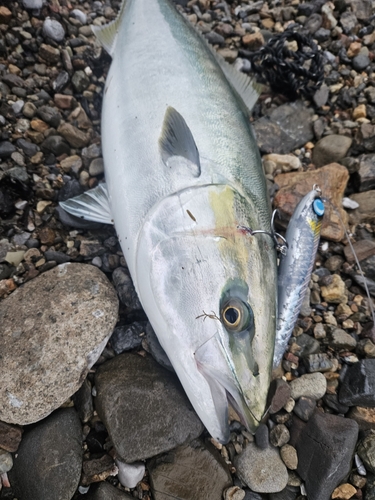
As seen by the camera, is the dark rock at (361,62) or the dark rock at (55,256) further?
the dark rock at (361,62)

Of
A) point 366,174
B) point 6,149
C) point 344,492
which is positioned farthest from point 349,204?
point 6,149

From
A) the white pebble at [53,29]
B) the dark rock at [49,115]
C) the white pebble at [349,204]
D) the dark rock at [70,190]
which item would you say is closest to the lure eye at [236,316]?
the dark rock at [70,190]

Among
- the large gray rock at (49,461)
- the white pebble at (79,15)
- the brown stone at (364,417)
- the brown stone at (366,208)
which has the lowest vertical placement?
the brown stone at (364,417)

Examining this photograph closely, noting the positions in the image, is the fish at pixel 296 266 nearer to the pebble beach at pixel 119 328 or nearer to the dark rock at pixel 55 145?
the pebble beach at pixel 119 328

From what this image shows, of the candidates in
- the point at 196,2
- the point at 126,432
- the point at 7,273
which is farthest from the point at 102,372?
the point at 196,2

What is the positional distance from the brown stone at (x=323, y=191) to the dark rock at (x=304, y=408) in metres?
1.19

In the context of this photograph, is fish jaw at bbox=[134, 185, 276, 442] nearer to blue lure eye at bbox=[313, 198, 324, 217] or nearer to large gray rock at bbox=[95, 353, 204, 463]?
large gray rock at bbox=[95, 353, 204, 463]

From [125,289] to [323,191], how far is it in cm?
168

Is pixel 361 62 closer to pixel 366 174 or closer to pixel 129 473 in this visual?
pixel 366 174

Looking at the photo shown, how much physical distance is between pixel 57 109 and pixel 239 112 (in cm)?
151

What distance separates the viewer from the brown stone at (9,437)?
76.9 inches

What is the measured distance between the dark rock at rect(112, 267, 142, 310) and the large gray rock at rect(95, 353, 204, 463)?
0.38 meters

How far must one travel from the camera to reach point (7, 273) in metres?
2.34

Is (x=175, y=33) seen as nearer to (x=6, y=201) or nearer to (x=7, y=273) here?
(x=6, y=201)
